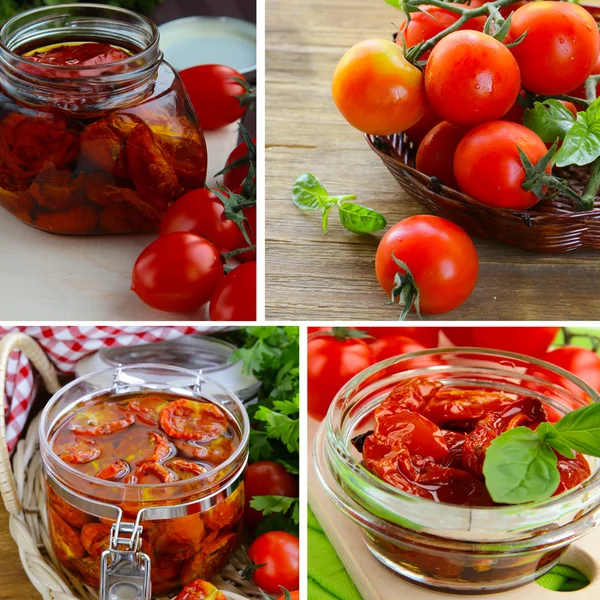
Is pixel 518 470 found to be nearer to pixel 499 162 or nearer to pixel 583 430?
pixel 583 430

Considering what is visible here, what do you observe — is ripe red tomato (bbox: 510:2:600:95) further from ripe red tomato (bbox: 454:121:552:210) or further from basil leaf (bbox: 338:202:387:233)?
basil leaf (bbox: 338:202:387:233)

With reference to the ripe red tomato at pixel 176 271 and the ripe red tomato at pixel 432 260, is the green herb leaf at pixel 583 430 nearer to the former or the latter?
the ripe red tomato at pixel 432 260

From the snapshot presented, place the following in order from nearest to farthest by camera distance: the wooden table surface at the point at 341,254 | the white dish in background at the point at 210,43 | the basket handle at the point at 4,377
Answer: the basket handle at the point at 4,377, the wooden table surface at the point at 341,254, the white dish in background at the point at 210,43

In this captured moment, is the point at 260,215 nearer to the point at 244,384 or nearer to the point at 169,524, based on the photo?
the point at 244,384

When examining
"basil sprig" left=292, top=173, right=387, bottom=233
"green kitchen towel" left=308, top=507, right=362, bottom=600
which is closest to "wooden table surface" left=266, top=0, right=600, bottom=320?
"basil sprig" left=292, top=173, right=387, bottom=233

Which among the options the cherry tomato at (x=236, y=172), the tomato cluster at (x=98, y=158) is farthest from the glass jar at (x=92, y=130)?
the cherry tomato at (x=236, y=172)

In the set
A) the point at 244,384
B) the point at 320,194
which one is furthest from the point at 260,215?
the point at 244,384

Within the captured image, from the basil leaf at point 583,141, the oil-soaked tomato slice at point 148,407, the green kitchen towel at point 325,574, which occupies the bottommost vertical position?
the green kitchen towel at point 325,574
